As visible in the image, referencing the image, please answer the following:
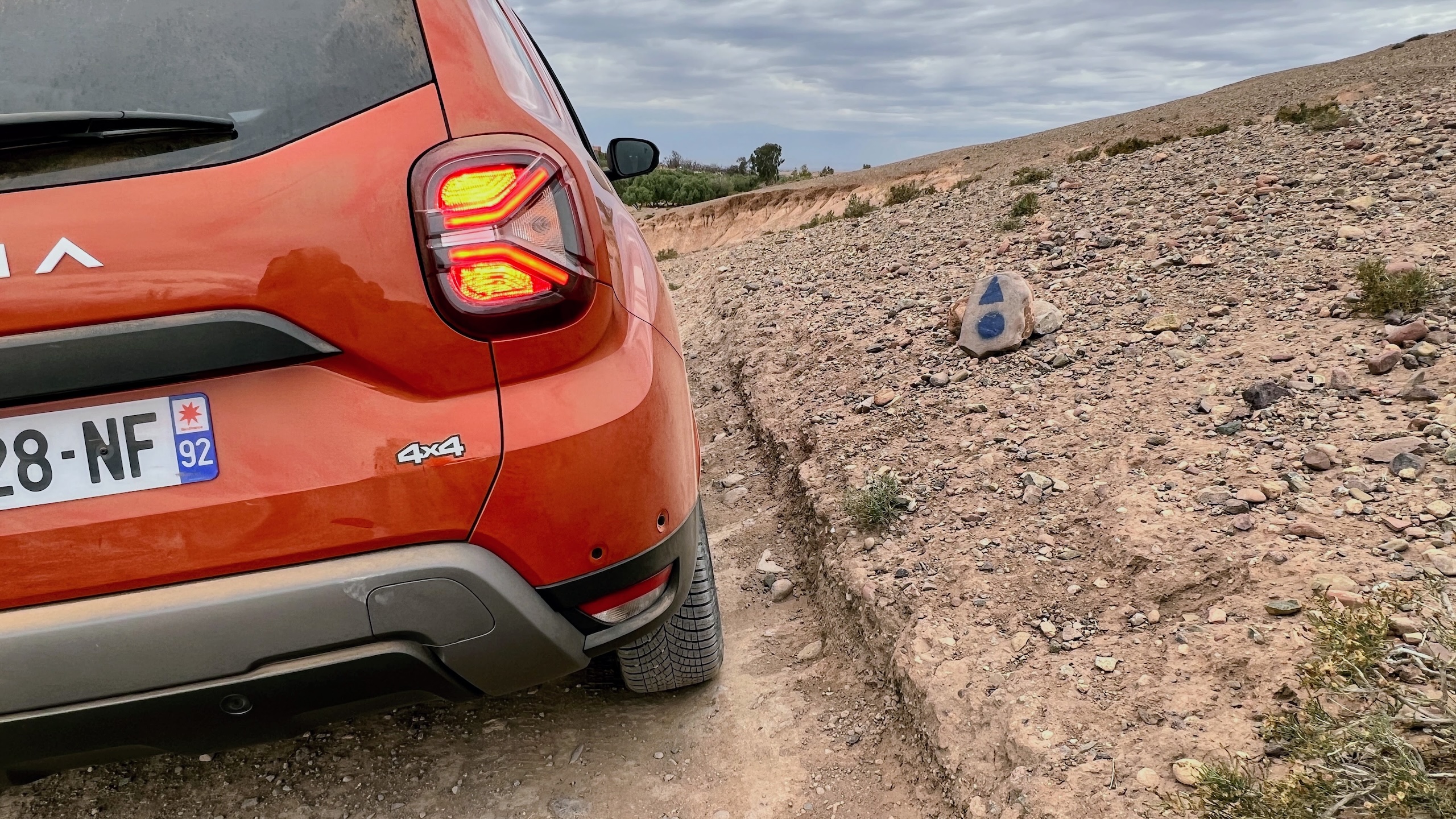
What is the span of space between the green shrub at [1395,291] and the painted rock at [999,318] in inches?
51.4

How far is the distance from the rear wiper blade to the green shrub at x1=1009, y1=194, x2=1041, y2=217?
6.37m

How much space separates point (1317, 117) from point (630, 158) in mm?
7163

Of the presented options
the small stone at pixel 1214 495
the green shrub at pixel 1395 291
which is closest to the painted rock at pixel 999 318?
the green shrub at pixel 1395 291

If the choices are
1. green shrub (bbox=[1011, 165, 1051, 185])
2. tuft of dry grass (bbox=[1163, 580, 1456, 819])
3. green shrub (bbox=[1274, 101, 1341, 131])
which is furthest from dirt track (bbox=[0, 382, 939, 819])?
green shrub (bbox=[1011, 165, 1051, 185])

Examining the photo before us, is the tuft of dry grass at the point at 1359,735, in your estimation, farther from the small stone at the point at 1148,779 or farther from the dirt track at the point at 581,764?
the dirt track at the point at 581,764

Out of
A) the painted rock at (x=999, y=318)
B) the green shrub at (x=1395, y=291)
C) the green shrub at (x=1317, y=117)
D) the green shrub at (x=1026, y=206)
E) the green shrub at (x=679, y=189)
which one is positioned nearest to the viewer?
the green shrub at (x=1395, y=291)

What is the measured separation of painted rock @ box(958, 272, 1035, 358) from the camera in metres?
4.23

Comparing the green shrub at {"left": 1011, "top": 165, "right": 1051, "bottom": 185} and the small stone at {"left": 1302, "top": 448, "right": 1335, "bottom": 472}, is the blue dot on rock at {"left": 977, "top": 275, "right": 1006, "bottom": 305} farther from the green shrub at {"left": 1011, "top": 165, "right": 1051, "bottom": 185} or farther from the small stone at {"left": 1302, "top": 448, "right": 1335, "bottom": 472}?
the green shrub at {"left": 1011, "top": 165, "right": 1051, "bottom": 185}

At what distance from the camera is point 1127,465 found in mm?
2986

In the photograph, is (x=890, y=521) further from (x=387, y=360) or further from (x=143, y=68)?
(x=143, y=68)

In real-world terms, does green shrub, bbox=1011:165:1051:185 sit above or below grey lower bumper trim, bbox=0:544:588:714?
above

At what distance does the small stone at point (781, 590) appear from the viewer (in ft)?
10.5

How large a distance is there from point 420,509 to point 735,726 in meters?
1.33

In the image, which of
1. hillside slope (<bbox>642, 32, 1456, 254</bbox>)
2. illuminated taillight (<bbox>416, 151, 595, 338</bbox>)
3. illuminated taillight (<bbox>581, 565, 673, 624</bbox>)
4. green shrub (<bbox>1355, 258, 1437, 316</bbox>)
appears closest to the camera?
illuminated taillight (<bbox>416, 151, 595, 338</bbox>)
